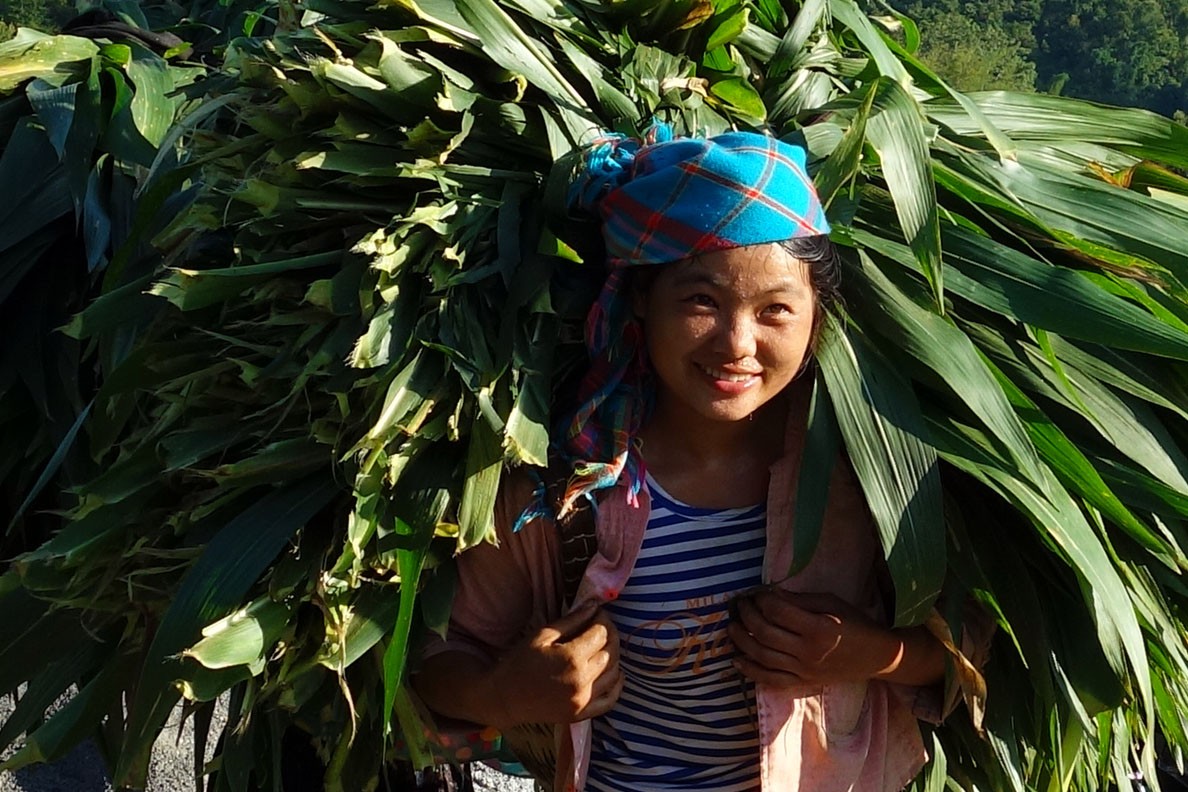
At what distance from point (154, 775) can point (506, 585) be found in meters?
1.86

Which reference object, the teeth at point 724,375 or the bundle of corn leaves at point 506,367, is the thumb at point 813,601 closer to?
the bundle of corn leaves at point 506,367

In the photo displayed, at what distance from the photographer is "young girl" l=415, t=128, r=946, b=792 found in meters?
1.14

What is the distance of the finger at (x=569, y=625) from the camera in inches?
48.0

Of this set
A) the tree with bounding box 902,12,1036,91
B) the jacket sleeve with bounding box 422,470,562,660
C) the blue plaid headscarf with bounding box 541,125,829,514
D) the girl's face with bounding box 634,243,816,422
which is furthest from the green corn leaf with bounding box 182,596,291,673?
the tree with bounding box 902,12,1036,91

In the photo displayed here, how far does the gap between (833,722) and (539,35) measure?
27.9 inches

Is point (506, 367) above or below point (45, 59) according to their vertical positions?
above

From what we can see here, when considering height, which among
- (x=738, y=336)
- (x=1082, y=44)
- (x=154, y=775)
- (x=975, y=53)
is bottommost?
(x=1082, y=44)

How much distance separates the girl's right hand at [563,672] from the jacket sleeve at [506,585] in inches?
1.8

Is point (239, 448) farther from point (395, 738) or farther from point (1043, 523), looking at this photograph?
point (1043, 523)

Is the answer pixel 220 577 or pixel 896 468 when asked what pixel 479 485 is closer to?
pixel 220 577

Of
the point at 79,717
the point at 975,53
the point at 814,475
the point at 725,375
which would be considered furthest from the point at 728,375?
the point at 975,53

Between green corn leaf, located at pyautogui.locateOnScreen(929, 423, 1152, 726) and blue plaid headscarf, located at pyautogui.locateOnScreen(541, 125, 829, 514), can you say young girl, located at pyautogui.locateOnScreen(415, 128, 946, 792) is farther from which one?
green corn leaf, located at pyautogui.locateOnScreen(929, 423, 1152, 726)

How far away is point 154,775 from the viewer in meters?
2.83

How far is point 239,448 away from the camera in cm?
124
